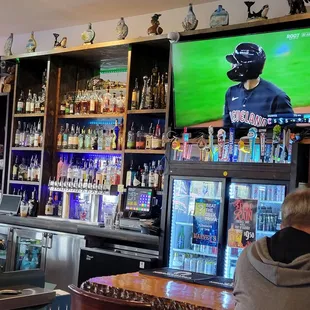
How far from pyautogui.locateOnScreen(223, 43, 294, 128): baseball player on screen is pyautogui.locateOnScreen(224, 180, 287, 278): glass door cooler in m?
0.52

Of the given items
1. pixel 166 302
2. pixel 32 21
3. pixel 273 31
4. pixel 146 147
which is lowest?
Result: pixel 166 302

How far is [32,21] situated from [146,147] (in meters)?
2.44

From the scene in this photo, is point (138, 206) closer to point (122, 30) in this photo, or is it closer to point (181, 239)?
point (181, 239)

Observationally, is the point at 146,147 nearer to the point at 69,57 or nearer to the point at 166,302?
the point at 69,57

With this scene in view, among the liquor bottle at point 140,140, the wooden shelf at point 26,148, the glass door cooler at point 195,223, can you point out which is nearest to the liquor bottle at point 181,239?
the glass door cooler at point 195,223

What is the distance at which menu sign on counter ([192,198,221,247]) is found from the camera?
14.2 feet

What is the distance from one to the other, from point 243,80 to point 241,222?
1.14 meters

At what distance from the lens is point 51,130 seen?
6094 millimetres

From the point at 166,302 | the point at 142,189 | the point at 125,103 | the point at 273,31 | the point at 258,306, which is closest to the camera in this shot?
the point at 258,306

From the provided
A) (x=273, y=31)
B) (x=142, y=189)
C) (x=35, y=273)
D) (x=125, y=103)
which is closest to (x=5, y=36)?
(x=125, y=103)

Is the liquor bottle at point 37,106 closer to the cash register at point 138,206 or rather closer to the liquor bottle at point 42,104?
the liquor bottle at point 42,104

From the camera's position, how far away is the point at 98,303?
7.76 feet

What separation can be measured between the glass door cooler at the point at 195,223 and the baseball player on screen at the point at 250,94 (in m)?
0.55

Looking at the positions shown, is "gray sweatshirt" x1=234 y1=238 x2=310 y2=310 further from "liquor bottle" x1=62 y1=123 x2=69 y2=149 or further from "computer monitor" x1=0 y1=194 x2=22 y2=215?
"computer monitor" x1=0 y1=194 x2=22 y2=215
